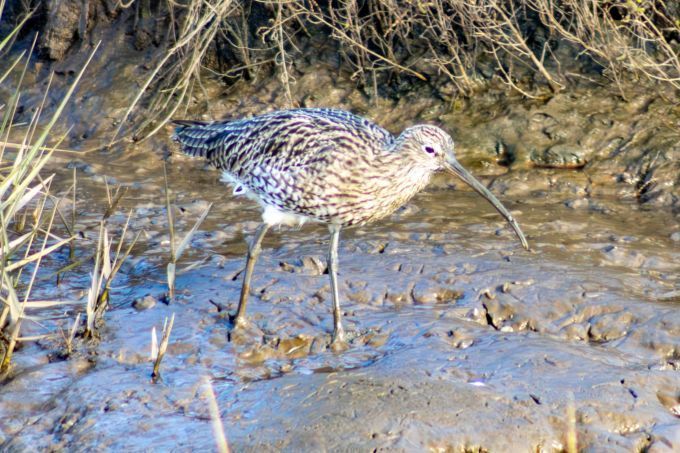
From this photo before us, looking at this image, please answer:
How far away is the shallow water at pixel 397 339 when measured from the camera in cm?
456

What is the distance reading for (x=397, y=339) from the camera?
5562 millimetres

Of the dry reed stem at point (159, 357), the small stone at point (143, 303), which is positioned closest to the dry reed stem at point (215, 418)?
the dry reed stem at point (159, 357)

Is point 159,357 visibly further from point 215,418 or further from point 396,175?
point 396,175

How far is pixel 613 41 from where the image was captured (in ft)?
26.8

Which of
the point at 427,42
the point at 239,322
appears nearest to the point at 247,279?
the point at 239,322

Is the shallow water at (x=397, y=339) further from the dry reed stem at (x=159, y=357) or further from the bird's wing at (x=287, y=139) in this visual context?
the bird's wing at (x=287, y=139)

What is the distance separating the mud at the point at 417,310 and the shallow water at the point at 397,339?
1 cm

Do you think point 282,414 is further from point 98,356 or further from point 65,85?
point 65,85

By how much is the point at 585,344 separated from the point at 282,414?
Answer: 5.95 ft

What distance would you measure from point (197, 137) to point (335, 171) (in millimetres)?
1379

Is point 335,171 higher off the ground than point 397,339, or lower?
higher

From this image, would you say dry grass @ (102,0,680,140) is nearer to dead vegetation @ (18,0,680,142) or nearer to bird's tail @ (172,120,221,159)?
dead vegetation @ (18,0,680,142)

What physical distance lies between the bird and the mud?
382 mm

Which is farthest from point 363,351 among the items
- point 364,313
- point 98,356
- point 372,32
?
point 372,32
